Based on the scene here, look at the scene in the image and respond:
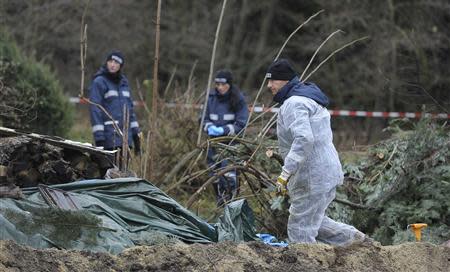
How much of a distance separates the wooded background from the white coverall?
1239 centimetres

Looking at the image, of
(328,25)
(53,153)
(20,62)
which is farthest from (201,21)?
(53,153)

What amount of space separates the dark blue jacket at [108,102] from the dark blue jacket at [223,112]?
1017 mm

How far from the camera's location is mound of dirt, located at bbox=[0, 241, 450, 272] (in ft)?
19.0

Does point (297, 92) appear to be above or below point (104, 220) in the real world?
above

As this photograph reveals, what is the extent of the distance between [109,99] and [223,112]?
1.41 m

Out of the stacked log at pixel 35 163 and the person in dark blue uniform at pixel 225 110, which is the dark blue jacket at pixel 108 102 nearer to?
the person in dark blue uniform at pixel 225 110

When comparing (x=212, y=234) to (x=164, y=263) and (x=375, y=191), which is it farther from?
(x=375, y=191)

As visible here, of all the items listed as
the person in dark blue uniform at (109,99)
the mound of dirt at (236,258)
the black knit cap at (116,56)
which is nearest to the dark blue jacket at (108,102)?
the person in dark blue uniform at (109,99)

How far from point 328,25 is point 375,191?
1434 cm

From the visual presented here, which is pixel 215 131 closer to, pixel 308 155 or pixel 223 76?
pixel 223 76

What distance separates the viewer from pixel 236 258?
6387 millimetres

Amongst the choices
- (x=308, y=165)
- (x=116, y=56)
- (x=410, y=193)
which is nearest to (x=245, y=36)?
(x=116, y=56)

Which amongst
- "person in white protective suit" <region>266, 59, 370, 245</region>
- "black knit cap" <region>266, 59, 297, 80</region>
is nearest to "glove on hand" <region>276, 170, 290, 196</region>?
"person in white protective suit" <region>266, 59, 370, 245</region>

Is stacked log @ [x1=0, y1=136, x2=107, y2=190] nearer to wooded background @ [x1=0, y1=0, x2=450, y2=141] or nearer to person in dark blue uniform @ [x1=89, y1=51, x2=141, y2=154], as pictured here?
person in dark blue uniform @ [x1=89, y1=51, x2=141, y2=154]
